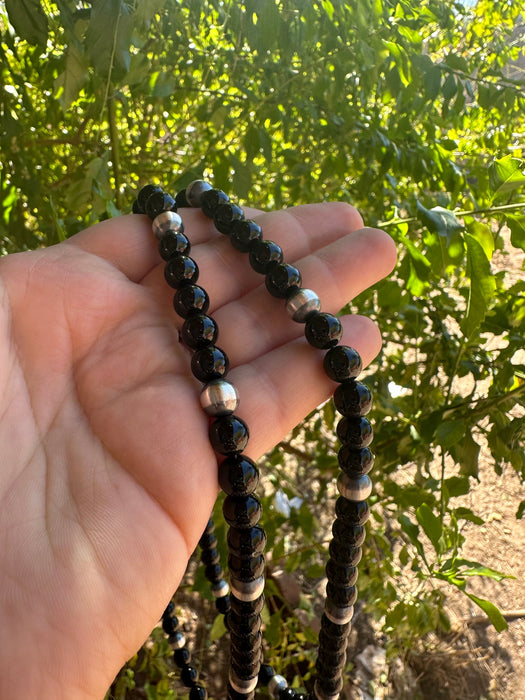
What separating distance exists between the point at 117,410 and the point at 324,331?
12.5 inches

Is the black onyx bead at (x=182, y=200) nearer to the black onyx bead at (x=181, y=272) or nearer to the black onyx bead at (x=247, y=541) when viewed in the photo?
the black onyx bead at (x=181, y=272)

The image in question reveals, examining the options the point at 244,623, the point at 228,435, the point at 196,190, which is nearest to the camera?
the point at 228,435

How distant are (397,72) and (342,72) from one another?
11cm

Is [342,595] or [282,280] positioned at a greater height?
[282,280]

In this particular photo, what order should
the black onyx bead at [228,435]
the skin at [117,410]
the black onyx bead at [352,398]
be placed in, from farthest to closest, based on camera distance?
the black onyx bead at [352,398]
the black onyx bead at [228,435]
the skin at [117,410]

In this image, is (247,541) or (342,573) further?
(342,573)

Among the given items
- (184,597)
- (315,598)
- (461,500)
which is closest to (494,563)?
(461,500)

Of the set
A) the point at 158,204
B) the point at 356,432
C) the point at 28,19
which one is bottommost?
the point at 356,432

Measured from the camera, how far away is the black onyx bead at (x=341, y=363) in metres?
0.87

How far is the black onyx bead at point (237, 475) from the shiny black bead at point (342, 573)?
0.81ft

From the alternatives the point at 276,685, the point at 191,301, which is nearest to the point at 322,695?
the point at 276,685

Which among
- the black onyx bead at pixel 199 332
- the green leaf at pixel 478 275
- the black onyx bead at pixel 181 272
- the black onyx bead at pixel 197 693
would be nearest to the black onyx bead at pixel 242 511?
the black onyx bead at pixel 199 332

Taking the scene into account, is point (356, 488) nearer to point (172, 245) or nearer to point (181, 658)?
point (172, 245)

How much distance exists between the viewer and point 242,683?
0.95 m
